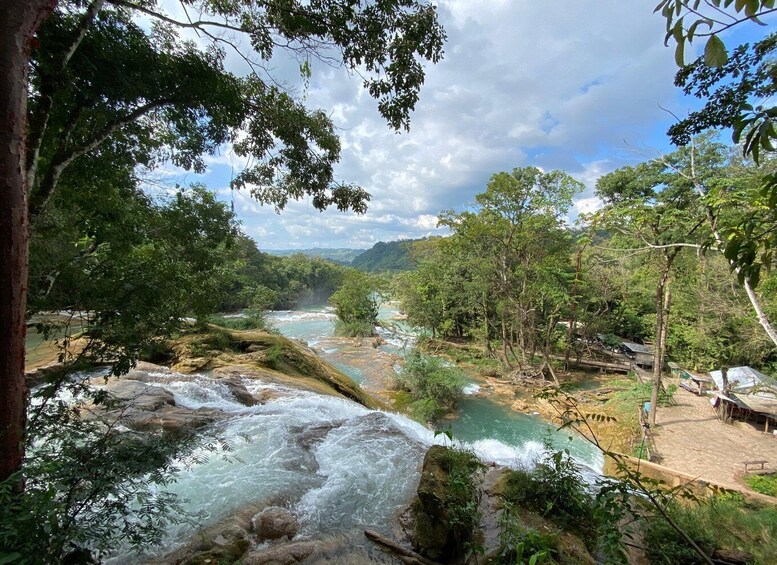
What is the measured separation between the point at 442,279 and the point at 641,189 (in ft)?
48.0

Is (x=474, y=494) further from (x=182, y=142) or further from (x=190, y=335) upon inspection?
(x=190, y=335)

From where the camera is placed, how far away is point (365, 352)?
20.7 metres

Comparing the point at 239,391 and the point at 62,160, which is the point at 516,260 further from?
the point at 62,160

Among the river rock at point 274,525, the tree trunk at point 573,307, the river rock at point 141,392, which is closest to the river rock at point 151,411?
the river rock at point 141,392

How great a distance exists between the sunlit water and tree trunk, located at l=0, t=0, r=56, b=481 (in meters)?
1.65

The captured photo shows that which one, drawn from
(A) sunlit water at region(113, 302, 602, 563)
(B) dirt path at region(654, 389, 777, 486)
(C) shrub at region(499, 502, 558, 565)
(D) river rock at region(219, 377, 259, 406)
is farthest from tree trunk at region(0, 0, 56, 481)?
(B) dirt path at region(654, 389, 777, 486)

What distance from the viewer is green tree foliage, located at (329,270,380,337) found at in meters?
25.9

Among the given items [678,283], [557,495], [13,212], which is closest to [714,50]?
[13,212]

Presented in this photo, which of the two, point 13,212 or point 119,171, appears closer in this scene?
point 13,212

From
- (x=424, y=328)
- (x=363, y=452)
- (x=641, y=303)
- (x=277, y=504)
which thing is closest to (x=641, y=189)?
(x=641, y=303)

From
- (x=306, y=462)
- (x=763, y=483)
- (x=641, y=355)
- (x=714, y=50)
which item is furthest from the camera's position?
(x=641, y=355)

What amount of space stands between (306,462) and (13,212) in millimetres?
5274

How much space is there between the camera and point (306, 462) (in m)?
5.64

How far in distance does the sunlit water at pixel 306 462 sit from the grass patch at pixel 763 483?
3145 millimetres
